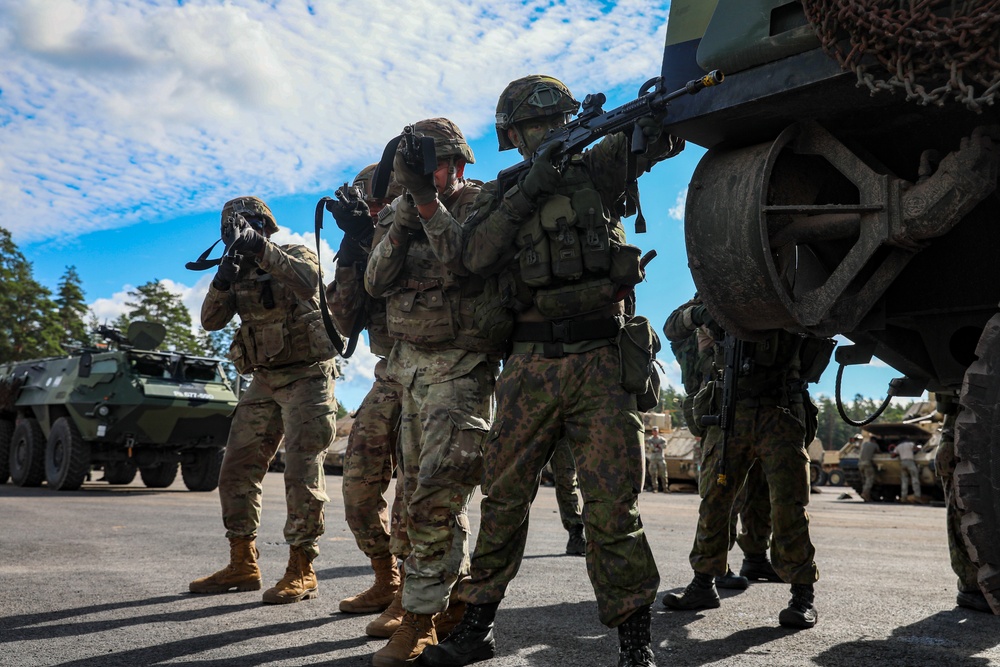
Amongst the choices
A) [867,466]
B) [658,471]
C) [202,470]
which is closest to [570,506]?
[202,470]

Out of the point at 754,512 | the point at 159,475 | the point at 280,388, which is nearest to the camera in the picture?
the point at 280,388

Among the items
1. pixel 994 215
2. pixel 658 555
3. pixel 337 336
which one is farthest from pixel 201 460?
pixel 994 215

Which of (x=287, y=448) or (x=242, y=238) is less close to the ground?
(x=242, y=238)

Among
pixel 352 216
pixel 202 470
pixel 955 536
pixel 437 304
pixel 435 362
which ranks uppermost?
pixel 352 216

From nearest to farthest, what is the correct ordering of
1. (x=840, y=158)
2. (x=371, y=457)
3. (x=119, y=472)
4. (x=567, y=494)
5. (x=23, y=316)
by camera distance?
(x=840, y=158)
(x=371, y=457)
(x=567, y=494)
(x=119, y=472)
(x=23, y=316)

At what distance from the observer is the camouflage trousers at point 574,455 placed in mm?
3090

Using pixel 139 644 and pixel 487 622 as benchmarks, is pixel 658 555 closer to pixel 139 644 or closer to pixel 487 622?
pixel 487 622

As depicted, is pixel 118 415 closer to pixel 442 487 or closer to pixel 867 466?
pixel 442 487

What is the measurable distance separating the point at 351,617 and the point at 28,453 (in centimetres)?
Answer: 1167

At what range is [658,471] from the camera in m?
20.9

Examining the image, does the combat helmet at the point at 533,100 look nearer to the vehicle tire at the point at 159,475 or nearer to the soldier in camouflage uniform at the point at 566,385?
the soldier in camouflage uniform at the point at 566,385

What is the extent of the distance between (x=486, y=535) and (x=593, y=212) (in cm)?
124

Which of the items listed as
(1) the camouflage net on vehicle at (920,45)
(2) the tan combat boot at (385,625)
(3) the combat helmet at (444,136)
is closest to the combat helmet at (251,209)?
(3) the combat helmet at (444,136)

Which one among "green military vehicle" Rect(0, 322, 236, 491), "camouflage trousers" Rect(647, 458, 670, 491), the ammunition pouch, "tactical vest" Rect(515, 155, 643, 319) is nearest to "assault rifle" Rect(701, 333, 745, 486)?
the ammunition pouch
